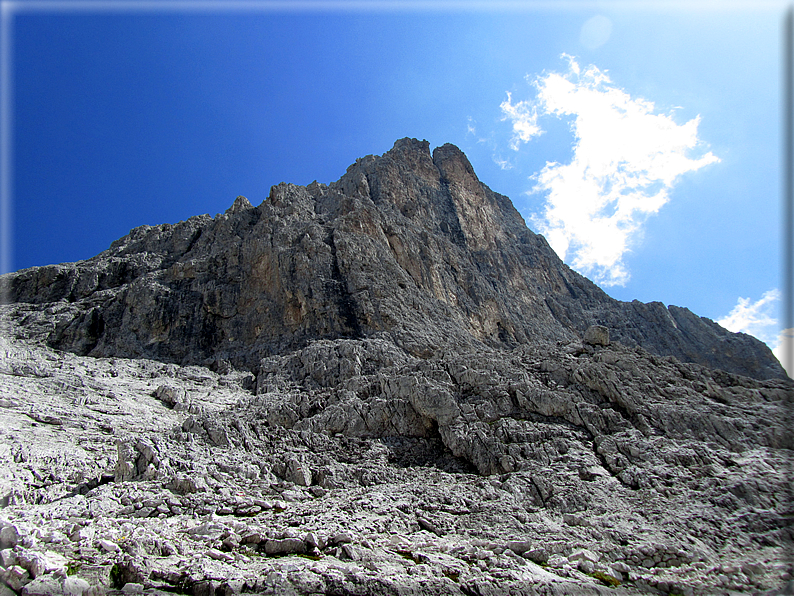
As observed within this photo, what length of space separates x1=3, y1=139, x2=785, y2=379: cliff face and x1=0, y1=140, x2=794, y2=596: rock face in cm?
40

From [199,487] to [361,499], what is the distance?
26.6 feet

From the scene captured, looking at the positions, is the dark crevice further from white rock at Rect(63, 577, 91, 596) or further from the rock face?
white rock at Rect(63, 577, 91, 596)

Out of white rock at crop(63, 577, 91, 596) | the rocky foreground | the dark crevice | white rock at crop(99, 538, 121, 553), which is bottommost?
white rock at crop(63, 577, 91, 596)

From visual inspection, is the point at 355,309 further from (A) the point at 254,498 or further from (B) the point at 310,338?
(A) the point at 254,498

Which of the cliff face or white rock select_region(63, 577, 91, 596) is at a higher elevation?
the cliff face

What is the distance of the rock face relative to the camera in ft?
57.3

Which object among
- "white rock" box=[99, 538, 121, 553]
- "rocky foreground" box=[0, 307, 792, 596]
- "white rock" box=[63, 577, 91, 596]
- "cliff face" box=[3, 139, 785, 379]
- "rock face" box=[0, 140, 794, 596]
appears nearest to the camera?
"white rock" box=[63, 577, 91, 596]

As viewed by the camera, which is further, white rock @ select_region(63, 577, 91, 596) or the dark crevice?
the dark crevice

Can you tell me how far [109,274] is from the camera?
6353 centimetres

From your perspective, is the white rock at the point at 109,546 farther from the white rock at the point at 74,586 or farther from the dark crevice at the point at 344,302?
the dark crevice at the point at 344,302

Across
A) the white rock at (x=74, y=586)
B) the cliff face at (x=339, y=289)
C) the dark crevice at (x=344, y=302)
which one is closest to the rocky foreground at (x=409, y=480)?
the white rock at (x=74, y=586)

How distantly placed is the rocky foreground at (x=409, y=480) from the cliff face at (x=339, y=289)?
10.8m

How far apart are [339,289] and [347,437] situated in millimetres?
27300

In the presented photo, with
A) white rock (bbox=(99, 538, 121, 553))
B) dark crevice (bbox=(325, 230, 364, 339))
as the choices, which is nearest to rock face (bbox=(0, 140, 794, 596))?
white rock (bbox=(99, 538, 121, 553))
